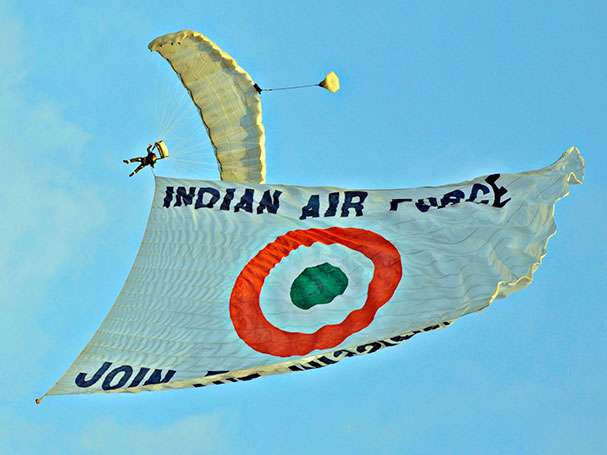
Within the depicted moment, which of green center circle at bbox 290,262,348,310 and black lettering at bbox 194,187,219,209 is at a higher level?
black lettering at bbox 194,187,219,209

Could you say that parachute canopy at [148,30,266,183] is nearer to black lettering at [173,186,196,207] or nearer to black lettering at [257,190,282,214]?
black lettering at [173,186,196,207]

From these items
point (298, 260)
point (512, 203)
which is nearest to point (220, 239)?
point (298, 260)

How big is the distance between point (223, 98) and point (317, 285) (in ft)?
37.2

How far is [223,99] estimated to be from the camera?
158 ft

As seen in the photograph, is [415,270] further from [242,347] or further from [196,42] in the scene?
[196,42]

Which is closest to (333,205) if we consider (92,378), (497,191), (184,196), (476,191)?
(476,191)

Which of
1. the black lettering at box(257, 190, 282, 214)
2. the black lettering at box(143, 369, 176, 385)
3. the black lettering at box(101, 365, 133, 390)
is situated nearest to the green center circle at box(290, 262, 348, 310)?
the black lettering at box(257, 190, 282, 214)

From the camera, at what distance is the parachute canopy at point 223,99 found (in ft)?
155

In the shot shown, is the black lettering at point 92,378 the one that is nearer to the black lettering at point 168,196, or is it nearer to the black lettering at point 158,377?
the black lettering at point 158,377

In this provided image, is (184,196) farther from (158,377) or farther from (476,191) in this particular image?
(476,191)

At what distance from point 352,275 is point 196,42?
1183cm

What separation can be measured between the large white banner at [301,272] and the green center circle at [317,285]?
0.04 metres

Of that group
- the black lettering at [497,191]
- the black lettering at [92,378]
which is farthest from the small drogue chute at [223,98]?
the black lettering at [92,378]

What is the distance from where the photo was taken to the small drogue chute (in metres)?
47.1
